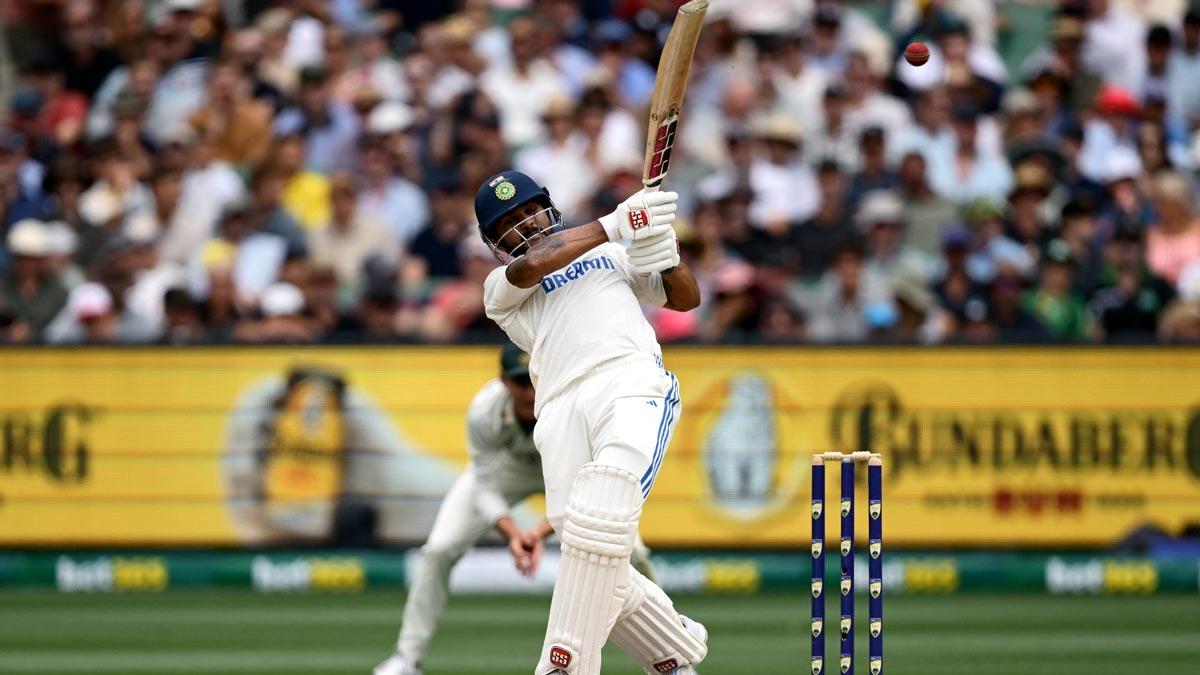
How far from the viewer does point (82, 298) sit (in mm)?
11812

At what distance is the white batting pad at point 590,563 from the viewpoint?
5773mm

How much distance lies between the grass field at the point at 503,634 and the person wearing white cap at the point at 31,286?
70.9 inches

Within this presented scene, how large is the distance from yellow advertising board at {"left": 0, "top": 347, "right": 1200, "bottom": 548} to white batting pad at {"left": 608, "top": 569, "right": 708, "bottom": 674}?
16.0 feet

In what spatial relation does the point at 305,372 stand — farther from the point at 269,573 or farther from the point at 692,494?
the point at 692,494

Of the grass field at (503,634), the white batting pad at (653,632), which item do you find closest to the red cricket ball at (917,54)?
the white batting pad at (653,632)

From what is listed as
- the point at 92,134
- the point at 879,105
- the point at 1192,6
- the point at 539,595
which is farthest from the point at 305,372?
the point at 1192,6

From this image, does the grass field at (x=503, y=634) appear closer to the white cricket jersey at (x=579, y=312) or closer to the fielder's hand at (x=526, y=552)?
the fielder's hand at (x=526, y=552)

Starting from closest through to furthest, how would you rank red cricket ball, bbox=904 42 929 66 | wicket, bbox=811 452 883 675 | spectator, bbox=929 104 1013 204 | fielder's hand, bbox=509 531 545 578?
wicket, bbox=811 452 883 675
red cricket ball, bbox=904 42 929 66
fielder's hand, bbox=509 531 545 578
spectator, bbox=929 104 1013 204

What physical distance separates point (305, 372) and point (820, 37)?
171 inches

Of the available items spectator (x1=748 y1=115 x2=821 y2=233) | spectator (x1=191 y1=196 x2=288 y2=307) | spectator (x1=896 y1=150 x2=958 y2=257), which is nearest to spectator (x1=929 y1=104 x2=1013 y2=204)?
spectator (x1=896 y1=150 x2=958 y2=257)

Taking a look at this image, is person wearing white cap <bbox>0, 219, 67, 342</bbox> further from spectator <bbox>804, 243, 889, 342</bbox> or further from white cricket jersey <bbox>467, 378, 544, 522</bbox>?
white cricket jersey <bbox>467, 378, 544, 522</bbox>

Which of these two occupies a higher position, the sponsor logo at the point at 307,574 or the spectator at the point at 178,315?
the spectator at the point at 178,315

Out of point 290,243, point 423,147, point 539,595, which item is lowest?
point 539,595

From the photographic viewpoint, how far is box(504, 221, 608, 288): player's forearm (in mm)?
5848
